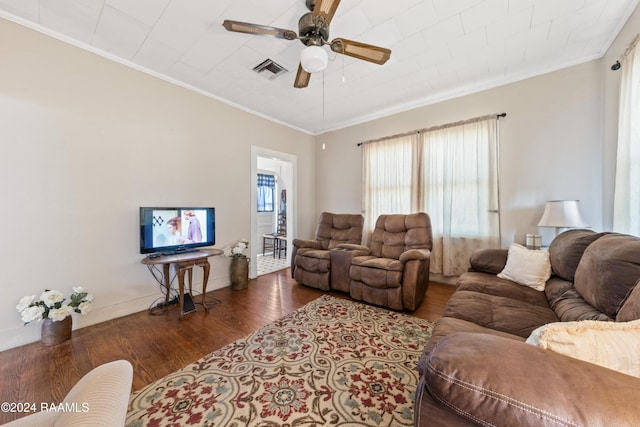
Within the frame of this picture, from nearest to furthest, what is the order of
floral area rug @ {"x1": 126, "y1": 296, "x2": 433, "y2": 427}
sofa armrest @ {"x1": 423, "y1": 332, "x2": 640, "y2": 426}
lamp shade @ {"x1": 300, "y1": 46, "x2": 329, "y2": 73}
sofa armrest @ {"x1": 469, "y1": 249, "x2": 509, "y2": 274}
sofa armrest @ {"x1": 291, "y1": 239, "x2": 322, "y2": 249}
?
sofa armrest @ {"x1": 423, "y1": 332, "x2": 640, "y2": 426}
floral area rug @ {"x1": 126, "y1": 296, "x2": 433, "y2": 427}
lamp shade @ {"x1": 300, "y1": 46, "x2": 329, "y2": 73}
sofa armrest @ {"x1": 469, "y1": 249, "x2": 509, "y2": 274}
sofa armrest @ {"x1": 291, "y1": 239, "x2": 322, "y2": 249}

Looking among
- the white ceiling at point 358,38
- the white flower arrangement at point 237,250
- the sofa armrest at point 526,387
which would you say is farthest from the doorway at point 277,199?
the sofa armrest at point 526,387

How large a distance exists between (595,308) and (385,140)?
10.3ft

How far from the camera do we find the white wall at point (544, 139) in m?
2.43

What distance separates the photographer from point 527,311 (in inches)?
58.8

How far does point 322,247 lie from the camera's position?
3.63m

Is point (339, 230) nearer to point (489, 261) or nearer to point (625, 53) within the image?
point (489, 261)

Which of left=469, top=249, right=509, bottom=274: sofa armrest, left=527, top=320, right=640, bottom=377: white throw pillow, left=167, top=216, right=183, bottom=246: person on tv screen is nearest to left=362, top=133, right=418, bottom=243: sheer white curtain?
left=469, top=249, right=509, bottom=274: sofa armrest

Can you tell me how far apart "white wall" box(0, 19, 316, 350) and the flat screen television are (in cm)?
20

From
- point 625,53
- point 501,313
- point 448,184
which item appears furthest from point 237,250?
point 625,53

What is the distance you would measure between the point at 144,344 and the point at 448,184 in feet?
12.6

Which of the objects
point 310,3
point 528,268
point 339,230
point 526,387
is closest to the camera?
point 526,387

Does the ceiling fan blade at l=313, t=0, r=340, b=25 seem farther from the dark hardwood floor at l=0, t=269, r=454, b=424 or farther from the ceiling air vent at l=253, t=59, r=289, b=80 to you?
the dark hardwood floor at l=0, t=269, r=454, b=424

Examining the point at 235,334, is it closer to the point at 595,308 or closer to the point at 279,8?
the point at 595,308

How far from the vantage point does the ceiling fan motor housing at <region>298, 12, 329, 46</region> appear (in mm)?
1657
